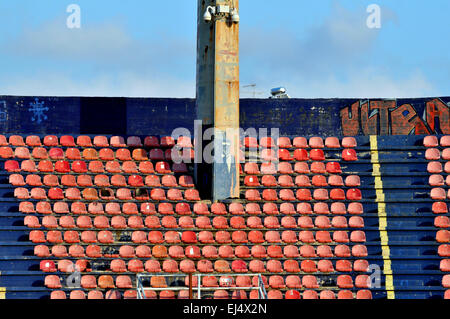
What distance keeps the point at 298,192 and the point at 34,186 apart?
834 cm

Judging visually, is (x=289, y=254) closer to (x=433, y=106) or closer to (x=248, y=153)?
(x=248, y=153)

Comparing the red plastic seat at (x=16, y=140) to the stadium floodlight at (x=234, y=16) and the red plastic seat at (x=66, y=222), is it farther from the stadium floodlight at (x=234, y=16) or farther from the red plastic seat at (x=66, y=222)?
the stadium floodlight at (x=234, y=16)

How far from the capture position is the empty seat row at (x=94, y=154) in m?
23.7

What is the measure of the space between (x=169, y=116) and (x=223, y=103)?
14.5 ft

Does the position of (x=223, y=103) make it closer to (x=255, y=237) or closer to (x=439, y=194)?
(x=255, y=237)

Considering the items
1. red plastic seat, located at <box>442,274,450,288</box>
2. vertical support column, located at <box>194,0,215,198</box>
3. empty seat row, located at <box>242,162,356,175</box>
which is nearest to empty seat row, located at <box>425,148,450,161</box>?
empty seat row, located at <box>242,162,356,175</box>

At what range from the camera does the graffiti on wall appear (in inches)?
1046

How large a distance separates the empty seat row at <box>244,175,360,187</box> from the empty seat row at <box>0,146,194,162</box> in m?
2.25

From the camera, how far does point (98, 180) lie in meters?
23.0

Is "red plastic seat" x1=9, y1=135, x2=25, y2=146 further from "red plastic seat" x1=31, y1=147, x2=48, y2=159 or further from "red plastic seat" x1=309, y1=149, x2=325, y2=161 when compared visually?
"red plastic seat" x1=309, y1=149, x2=325, y2=161

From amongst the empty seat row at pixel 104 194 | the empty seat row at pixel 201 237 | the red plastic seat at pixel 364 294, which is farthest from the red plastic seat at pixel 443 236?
the empty seat row at pixel 104 194

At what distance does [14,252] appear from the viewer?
21406mm

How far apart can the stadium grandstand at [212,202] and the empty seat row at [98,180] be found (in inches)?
1.7
